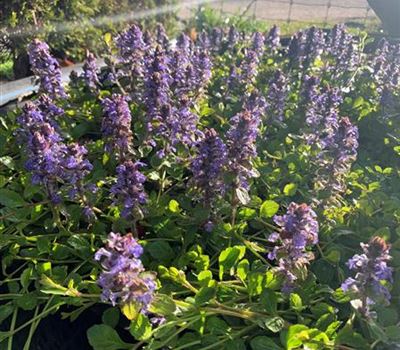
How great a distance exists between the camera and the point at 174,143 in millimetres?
2107

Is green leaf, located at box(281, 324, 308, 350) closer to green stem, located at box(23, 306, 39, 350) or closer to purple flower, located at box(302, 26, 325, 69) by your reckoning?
green stem, located at box(23, 306, 39, 350)

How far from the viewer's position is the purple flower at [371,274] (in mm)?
1311

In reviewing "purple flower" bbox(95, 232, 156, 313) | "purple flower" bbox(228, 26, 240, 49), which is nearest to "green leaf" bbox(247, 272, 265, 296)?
"purple flower" bbox(95, 232, 156, 313)

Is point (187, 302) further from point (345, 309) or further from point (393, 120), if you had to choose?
point (393, 120)

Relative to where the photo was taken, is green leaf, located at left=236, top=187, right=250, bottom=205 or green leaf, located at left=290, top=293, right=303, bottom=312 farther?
green leaf, located at left=236, top=187, right=250, bottom=205

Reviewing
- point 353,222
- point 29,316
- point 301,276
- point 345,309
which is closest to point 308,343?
point 301,276

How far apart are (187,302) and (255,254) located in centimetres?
40

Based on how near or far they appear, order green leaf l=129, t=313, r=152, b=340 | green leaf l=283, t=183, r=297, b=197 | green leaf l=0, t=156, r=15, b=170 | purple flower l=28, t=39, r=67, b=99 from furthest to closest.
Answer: purple flower l=28, t=39, r=67, b=99 → green leaf l=0, t=156, r=15, b=170 → green leaf l=283, t=183, r=297, b=197 → green leaf l=129, t=313, r=152, b=340

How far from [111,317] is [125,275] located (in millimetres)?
362

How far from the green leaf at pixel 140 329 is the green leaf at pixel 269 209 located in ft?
2.19

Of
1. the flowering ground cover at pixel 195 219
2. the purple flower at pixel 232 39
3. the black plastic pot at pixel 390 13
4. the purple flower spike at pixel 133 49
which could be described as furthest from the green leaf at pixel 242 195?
the black plastic pot at pixel 390 13

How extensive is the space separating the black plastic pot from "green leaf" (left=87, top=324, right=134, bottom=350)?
17.5 feet

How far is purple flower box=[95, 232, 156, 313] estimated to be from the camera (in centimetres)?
123

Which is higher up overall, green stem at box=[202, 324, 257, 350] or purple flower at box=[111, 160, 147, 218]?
purple flower at box=[111, 160, 147, 218]
